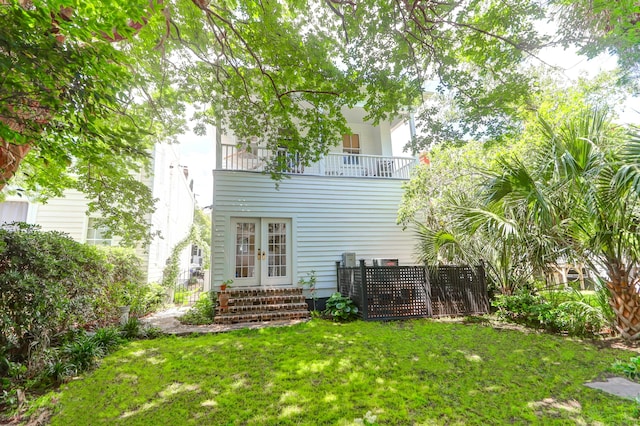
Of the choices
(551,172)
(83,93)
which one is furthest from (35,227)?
(551,172)

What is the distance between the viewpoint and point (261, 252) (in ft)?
26.7

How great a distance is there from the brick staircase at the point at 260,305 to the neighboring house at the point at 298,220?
499 mm

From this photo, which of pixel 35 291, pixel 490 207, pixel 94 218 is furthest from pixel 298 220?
pixel 35 291

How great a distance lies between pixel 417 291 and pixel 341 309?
80.2 inches

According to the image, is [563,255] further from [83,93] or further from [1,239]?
[1,239]

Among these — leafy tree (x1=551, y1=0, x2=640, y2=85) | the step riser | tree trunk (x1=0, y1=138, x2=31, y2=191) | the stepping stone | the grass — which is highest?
leafy tree (x1=551, y1=0, x2=640, y2=85)

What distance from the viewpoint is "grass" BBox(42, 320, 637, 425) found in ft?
8.52

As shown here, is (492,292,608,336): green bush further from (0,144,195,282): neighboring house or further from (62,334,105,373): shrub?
(0,144,195,282): neighboring house

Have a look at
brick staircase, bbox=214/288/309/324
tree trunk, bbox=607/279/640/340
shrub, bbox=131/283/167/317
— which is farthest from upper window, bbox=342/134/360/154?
tree trunk, bbox=607/279/640/340

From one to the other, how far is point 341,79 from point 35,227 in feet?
18.4

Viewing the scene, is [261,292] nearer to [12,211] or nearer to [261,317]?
[261,317]

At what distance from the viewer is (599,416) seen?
2486 millimetres

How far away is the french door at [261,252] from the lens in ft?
26.3

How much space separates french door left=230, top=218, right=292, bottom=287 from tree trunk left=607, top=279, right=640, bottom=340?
693 cm
